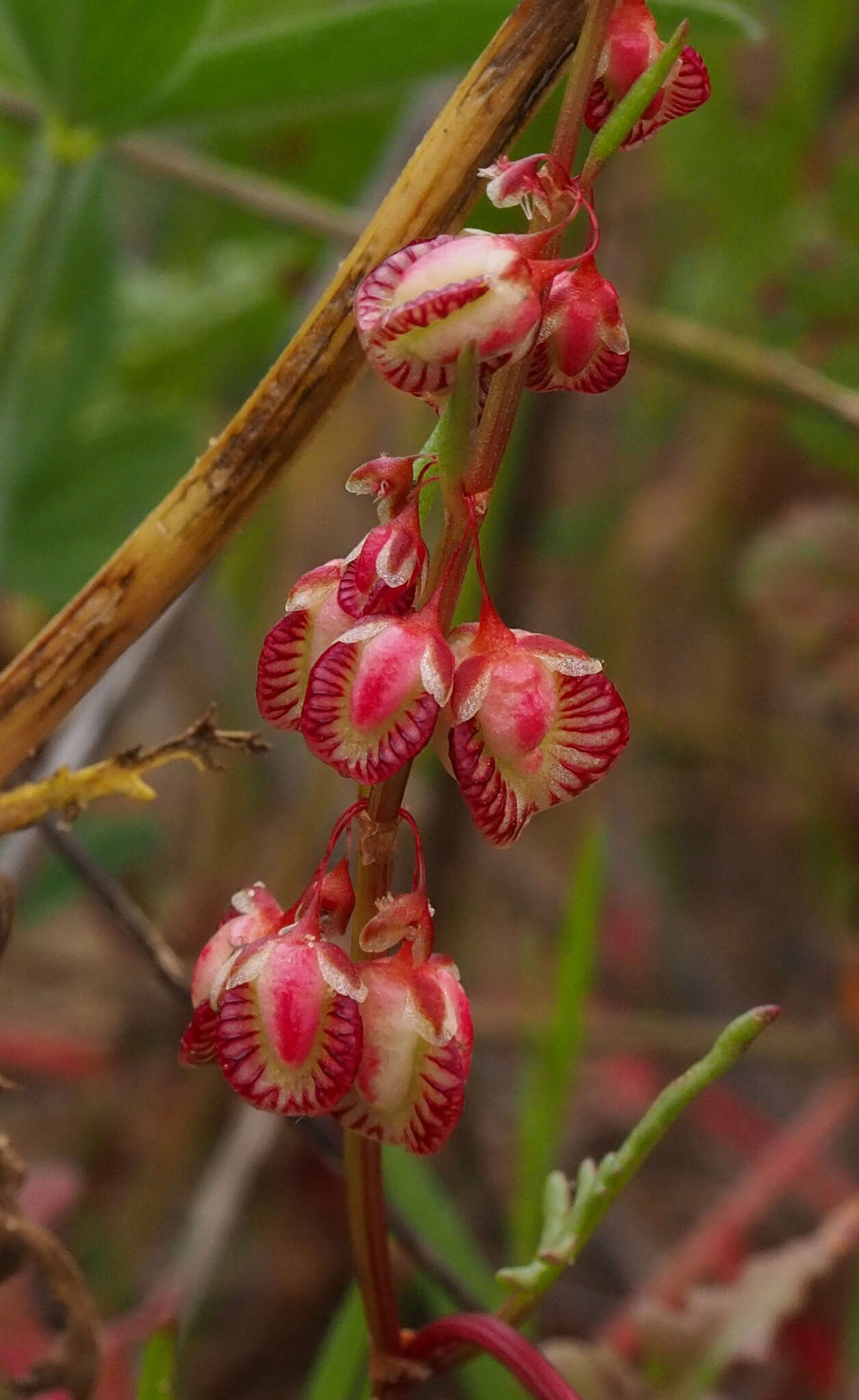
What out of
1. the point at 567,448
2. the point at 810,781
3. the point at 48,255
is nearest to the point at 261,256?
the point at 567,448

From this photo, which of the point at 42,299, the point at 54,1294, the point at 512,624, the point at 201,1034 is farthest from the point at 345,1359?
the point at 512,624

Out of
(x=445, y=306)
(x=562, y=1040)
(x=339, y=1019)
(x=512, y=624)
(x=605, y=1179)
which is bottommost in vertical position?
(x=512, y=624)

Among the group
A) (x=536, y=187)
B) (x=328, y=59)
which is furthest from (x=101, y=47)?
(x=536, y=187)

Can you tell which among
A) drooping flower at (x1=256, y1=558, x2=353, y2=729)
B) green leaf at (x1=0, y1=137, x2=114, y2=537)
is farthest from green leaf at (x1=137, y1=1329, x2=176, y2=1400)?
green leaf at (x1=0, y1=137, x2=114, y2=537)

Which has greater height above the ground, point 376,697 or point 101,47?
point 101,47

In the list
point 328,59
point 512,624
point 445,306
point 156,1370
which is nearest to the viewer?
point 445,306

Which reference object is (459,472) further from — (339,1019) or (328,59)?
(328,59)

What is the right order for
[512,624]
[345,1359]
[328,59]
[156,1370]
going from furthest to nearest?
[512,624]
[328,59]
[345,1359]
[156,1370]

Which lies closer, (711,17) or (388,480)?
(388,480)
